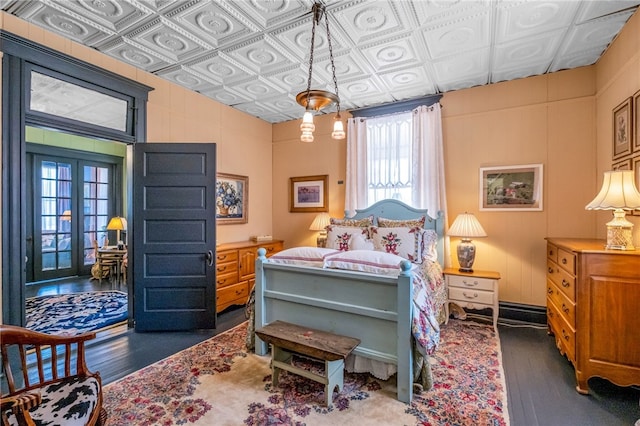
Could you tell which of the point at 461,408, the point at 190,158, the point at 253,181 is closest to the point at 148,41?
the point at 190,158

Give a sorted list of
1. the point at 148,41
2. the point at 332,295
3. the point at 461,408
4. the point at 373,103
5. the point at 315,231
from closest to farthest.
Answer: the point at 461,408 < the point at 332,295 < the point at 148,41 < the point at 373,103 < the point at 315,231

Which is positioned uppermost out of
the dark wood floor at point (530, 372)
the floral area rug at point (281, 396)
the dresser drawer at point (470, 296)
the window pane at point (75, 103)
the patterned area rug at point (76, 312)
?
the window pane at point (75, 103)

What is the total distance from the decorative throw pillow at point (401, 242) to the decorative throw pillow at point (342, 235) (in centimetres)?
22

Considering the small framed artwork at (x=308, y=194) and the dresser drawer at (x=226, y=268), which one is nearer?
the dresser drawer at (x=226, y=268)

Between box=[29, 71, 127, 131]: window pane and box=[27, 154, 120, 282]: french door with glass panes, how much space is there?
398 centimetres

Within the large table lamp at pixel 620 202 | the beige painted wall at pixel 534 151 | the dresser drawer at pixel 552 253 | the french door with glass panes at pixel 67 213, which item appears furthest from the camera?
the french door with glass panes at pixel 67 213

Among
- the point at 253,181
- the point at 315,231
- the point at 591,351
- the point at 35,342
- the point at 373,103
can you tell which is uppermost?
the point at 373,103

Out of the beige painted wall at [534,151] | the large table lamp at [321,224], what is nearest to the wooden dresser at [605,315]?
the beige painted wall at [534,151]

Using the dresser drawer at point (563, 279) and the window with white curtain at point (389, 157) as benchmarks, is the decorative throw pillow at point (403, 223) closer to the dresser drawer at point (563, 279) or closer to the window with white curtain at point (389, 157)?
the window with white curtain at point (389, 157)

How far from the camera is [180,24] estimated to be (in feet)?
8.95

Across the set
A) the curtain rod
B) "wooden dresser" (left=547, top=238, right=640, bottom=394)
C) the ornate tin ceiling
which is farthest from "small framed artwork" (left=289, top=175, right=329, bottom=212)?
"wooden dresser" (left=547, top=238, right=640, bottom=394)

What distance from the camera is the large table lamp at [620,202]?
2.21 metres

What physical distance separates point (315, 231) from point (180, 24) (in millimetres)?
3433

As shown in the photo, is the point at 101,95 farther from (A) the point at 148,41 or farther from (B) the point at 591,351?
(B) the point at 591,351
